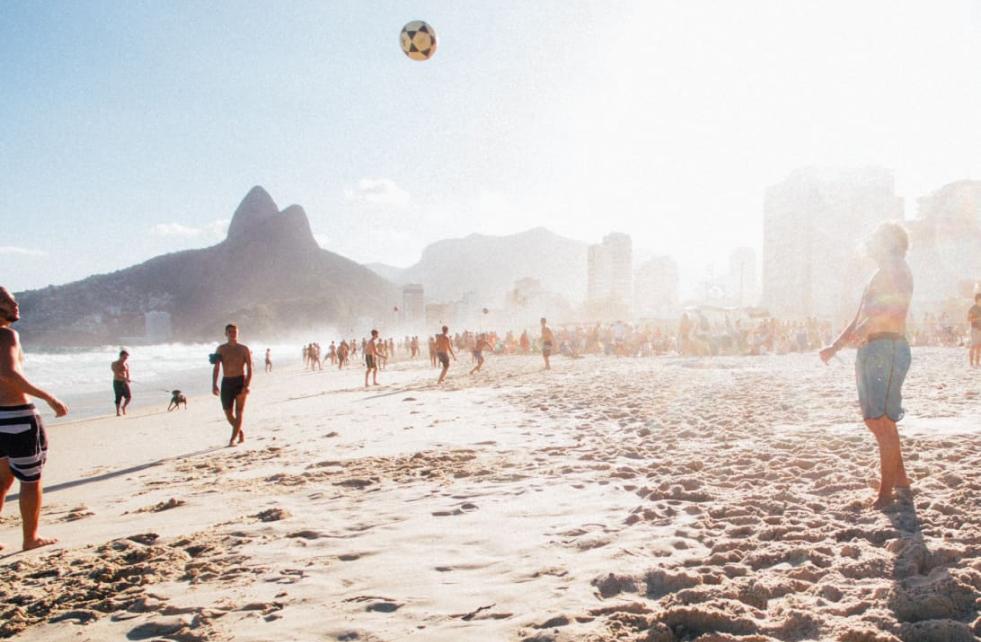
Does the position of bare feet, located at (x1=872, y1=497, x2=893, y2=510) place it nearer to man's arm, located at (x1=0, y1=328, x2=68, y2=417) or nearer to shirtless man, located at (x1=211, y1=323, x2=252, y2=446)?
→ man's arm, located at (x1=0, y1=328, x2=68, y2=417)

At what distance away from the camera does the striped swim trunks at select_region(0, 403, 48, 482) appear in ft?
11.2

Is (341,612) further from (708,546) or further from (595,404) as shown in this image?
(595,404)

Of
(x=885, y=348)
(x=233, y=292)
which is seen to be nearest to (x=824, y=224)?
(x=885, y=348)

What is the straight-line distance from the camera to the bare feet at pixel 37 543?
11.3 ft

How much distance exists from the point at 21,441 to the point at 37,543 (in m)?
0.65

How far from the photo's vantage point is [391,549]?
3.06 meters

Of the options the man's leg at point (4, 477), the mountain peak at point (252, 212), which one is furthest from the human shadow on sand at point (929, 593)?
the mountain peak at point (252, 212)

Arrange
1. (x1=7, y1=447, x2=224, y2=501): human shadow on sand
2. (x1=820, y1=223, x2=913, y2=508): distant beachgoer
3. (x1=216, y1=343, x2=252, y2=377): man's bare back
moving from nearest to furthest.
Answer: (x1=820, y1=223, x2=913, y2=508): distant beachgoer < (x1=7, y1=447, x2=224, y2=501): human shadow on sand < (x1=216, y1=343, x2=252, y2=377): man's bare back

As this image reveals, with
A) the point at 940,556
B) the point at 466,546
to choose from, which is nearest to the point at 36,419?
the point at 466,546

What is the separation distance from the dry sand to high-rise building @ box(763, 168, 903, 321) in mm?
106979

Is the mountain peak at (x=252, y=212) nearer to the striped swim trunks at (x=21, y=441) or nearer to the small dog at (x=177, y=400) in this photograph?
the small dog at (x=177, y=400)

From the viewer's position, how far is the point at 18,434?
3461mm

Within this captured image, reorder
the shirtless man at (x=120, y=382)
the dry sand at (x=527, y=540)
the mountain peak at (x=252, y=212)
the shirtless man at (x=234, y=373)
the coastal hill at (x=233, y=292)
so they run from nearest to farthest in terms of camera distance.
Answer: the dry sand at (x=527, y=540)
the shirtless man at (x=234, y=373)
the shirtless man at (x=120, y=382)
the coastal hill at (x=233, y=292)
the mountain peak at (x=252, y=212)

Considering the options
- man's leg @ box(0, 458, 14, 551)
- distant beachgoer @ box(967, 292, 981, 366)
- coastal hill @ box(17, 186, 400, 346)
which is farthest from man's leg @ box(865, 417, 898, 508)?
coastal hill @ box(17, 186, 400, 346)
